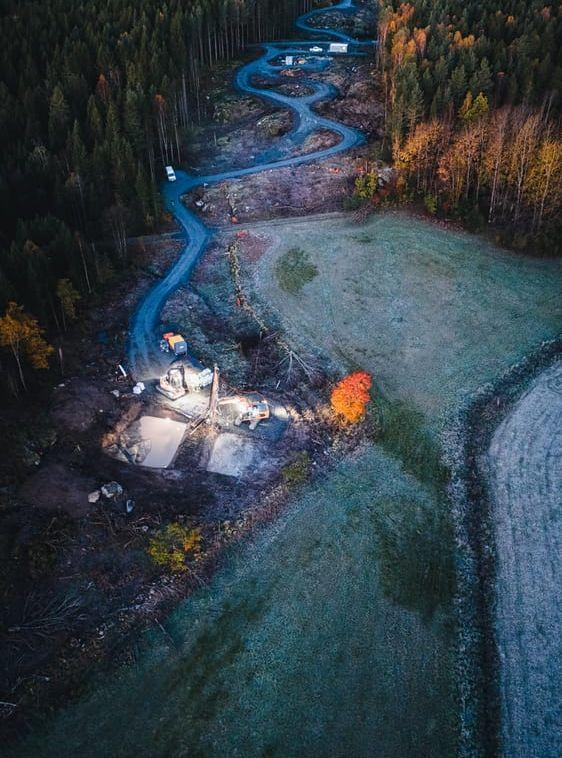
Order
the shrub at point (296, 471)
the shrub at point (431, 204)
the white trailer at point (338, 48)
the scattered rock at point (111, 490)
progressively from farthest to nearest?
the white trailer at point (338, 48) < the shrub at point (431, 204) < the shrub at point (296, 471) < the scattered rock at point (111, 490)

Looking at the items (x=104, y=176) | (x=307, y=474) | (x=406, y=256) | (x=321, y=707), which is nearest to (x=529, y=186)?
(x=406, y=256)

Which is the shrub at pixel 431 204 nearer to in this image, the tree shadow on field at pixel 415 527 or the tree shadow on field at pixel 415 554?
the tree shadow on field at pixel 415 527

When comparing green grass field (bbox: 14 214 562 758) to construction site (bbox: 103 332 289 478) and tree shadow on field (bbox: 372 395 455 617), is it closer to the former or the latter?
tree shadow on field (bbox: 372 395 455 617)

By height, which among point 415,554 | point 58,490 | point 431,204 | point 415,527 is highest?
point 431,204

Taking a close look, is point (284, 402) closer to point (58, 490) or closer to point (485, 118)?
point (58, 490)

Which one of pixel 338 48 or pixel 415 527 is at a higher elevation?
pixel 338 48

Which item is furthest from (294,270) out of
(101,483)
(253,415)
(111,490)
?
(111,490)

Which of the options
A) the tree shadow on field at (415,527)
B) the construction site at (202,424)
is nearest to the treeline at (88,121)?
the construction site at (202,424)
